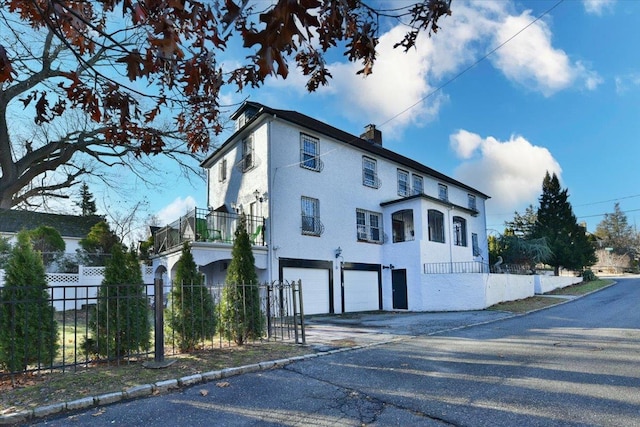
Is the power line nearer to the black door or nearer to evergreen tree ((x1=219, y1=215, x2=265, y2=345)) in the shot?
evergreen tree ((x1=219, y1=215, x2=265, y2=345))

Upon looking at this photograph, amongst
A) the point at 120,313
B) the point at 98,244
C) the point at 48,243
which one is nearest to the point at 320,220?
the point at 120,313

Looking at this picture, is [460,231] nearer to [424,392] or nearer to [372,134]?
[372,134]

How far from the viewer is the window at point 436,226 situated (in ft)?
65.6

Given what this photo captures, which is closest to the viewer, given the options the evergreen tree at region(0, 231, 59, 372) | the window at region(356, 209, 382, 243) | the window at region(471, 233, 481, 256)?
the evergreen tree at region(0, 231, 59, 372)

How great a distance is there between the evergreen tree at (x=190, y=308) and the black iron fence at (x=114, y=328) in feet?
0.06

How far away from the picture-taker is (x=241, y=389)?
5.36 m

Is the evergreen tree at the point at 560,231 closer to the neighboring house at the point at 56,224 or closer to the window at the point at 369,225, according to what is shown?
the window at the point at 369,225

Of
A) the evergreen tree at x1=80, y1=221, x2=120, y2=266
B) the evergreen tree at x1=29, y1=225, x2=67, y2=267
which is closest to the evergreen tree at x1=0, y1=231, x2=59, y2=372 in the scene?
the evergreen tree at x1=29, y1=225, x2=67, y2=267

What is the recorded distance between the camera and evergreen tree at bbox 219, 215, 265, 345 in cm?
844

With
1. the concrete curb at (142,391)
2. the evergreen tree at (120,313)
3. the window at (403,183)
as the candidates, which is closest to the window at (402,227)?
the window at (403,183)

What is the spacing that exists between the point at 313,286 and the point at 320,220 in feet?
9.57

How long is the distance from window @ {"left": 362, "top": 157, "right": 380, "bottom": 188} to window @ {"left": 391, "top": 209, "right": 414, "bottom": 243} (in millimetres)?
2090

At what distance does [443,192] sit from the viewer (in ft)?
82.0

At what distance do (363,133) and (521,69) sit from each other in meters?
14.6
